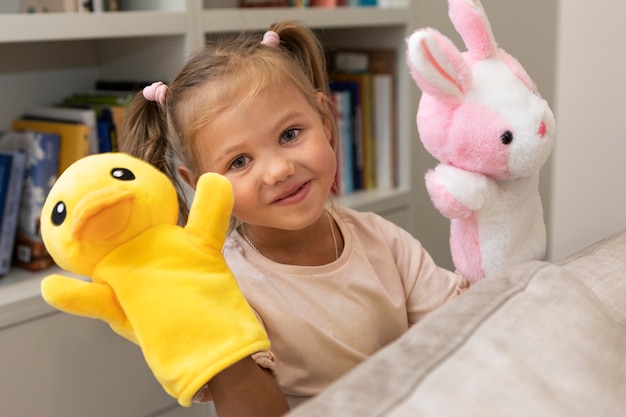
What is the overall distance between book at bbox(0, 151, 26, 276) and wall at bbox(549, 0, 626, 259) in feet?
3.23

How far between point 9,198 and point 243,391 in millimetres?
880

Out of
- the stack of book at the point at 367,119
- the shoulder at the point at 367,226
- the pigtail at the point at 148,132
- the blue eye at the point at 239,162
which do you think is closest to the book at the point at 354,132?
the stack of book at the point at 367,119

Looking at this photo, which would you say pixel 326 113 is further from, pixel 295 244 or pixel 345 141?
pixel 345 141

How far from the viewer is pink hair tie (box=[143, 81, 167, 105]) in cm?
93

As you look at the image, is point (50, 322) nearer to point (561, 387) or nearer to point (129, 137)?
point (129, 137)

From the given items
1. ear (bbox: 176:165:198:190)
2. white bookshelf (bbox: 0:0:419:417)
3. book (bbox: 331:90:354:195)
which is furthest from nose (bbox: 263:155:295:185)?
book (bbox: 331:90:354:195)

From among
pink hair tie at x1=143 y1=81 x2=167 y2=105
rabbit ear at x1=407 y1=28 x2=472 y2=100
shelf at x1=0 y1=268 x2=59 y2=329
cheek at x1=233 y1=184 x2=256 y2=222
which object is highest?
rabbit ear at x1=407 y1=28 x2=472 y2=100

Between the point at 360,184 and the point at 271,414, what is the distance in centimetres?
119

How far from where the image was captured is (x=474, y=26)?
0.78m

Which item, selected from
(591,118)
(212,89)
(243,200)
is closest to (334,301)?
(243,200)

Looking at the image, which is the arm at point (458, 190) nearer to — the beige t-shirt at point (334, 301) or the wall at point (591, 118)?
the beige t-shirt at point (334, 301)

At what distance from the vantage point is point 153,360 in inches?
23.5

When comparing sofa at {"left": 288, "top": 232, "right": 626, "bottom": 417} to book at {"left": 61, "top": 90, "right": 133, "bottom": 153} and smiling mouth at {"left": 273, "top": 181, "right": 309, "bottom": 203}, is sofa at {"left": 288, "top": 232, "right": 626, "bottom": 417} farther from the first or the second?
book at {"left": 61, "top": 90, "right": 133, "bottom": 153}

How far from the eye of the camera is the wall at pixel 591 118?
1.22 meters
